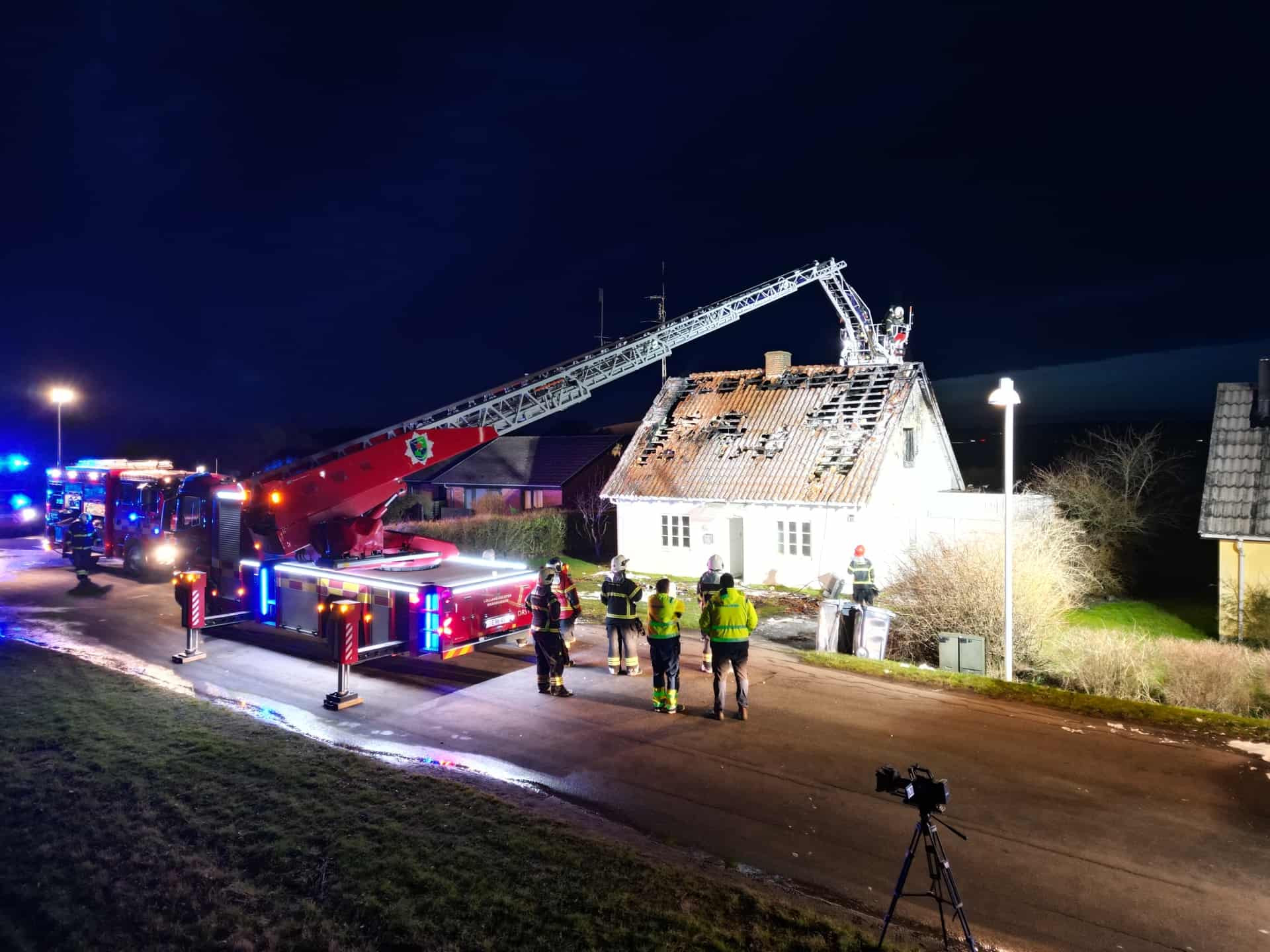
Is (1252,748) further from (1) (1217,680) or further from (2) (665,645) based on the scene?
(2) (665,645)

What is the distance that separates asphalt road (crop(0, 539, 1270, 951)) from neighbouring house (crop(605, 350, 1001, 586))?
24.3ft

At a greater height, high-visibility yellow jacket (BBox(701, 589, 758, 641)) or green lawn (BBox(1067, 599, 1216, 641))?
high-visibility yellow jacket (BBox(701, 589, 758, 641))

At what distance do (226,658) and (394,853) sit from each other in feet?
26.3

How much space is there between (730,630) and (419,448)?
6.25m

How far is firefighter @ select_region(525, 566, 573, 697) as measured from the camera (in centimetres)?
976

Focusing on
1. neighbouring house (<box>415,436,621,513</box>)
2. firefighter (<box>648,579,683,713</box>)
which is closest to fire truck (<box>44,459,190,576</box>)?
firefighter (<box>648,579,683,713</box>)

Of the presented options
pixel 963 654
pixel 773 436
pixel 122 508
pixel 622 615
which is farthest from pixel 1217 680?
pixel 122 508

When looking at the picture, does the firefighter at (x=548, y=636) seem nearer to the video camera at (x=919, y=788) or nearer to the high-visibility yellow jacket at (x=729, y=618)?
the high-visibility yellow jacket at (x=729, y=618)

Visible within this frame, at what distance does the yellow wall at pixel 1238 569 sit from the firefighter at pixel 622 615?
10.5m

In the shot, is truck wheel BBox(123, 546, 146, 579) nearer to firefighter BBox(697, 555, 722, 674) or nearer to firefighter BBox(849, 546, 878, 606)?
firefighter BBox(697, 555, 722, 674)

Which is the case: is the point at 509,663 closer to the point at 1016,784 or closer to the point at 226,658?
the point at 226,658

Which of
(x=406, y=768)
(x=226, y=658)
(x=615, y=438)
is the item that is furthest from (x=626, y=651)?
(x=615, y=438)

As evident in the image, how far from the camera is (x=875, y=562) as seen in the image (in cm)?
1808

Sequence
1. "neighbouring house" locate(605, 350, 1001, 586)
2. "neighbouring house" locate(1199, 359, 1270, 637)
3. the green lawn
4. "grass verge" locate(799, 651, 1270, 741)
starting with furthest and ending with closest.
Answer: "neighbouring house" locate(605, 350, 1001, 586), the green lawn, "neighbouring house" locate(1199, 359, 1270, 637), "grass verge" locate(799, 651, 1270, 741)
